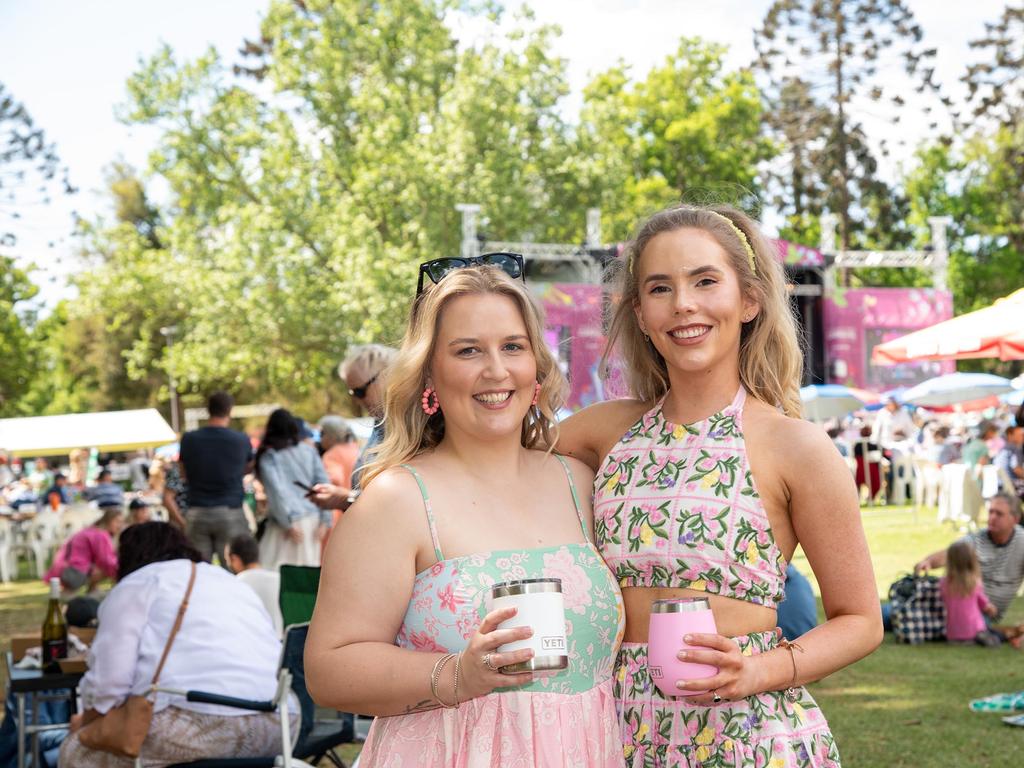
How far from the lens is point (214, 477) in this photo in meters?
10.6

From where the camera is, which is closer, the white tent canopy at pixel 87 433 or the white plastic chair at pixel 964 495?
the white tent canopy at pixel 87 433

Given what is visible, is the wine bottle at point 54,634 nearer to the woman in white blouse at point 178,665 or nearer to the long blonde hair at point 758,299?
the woman in white blouse at point 178,665

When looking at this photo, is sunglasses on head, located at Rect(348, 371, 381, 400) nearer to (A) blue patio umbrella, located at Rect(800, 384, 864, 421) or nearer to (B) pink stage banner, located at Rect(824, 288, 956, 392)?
(A) blue patio umbrella, located at Rect(800, 384, 864, 421)

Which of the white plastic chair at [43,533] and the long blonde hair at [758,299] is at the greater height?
the long blonde hair at [758,299]

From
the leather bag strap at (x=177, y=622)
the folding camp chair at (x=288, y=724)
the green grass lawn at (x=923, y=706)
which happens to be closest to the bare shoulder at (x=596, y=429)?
the folding camp chair at (x=288, y=724)

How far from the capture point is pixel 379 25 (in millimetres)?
33250

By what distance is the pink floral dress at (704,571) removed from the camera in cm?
230

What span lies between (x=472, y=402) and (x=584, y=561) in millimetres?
385

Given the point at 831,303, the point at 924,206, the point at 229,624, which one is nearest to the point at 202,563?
the point at 229,624

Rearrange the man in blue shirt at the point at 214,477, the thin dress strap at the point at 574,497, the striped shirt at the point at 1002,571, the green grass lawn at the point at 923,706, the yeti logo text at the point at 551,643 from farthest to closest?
the man in blue shirt at the point at 214,477 → the striped shirt at the point at 1002,571 → the green grass lawn at the point at 923,706 → the thin dress strap at the point at 574,497 → the yeti logo text at the point at 551,643

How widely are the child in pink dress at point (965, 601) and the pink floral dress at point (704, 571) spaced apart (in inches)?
304

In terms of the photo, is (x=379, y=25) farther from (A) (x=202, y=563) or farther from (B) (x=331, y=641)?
(B) (x=331, y=641)

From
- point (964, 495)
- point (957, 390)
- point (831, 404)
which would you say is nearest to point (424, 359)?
point (964, 495)

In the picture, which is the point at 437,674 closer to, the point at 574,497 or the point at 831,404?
the point at 574,497
